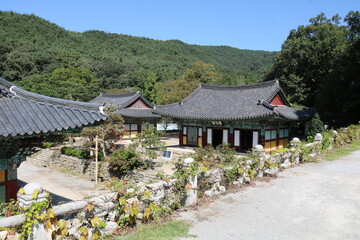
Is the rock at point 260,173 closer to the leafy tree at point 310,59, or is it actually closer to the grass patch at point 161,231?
A: the grass patch at point 161,231

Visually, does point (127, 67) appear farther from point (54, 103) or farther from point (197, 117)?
point (54, 103)

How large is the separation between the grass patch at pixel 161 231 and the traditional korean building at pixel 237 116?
1353 centimetres

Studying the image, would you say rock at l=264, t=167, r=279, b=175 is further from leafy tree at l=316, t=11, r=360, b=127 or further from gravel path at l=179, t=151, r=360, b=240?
leafy tree at l=316, t=11, r=360, b=127

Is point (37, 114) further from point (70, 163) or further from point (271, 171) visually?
point (70, 163)

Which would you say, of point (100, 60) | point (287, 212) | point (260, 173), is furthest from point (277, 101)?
point (100, 60)

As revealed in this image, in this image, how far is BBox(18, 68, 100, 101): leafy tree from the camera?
44.2m

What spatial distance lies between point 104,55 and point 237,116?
→ 274 ft

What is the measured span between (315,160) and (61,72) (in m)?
53.6

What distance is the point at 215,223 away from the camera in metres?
7.17

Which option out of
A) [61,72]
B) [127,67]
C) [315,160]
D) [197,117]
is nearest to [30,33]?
[127,67]

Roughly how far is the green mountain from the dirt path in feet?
123

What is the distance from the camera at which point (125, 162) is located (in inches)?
706

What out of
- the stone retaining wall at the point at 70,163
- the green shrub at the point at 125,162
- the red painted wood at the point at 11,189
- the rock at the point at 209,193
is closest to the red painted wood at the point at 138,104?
the stone retaining wall at the point at 70,163

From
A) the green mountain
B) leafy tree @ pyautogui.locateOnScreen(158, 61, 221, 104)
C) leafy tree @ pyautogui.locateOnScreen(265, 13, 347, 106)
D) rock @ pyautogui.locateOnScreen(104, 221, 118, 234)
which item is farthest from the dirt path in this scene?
the green mountain
